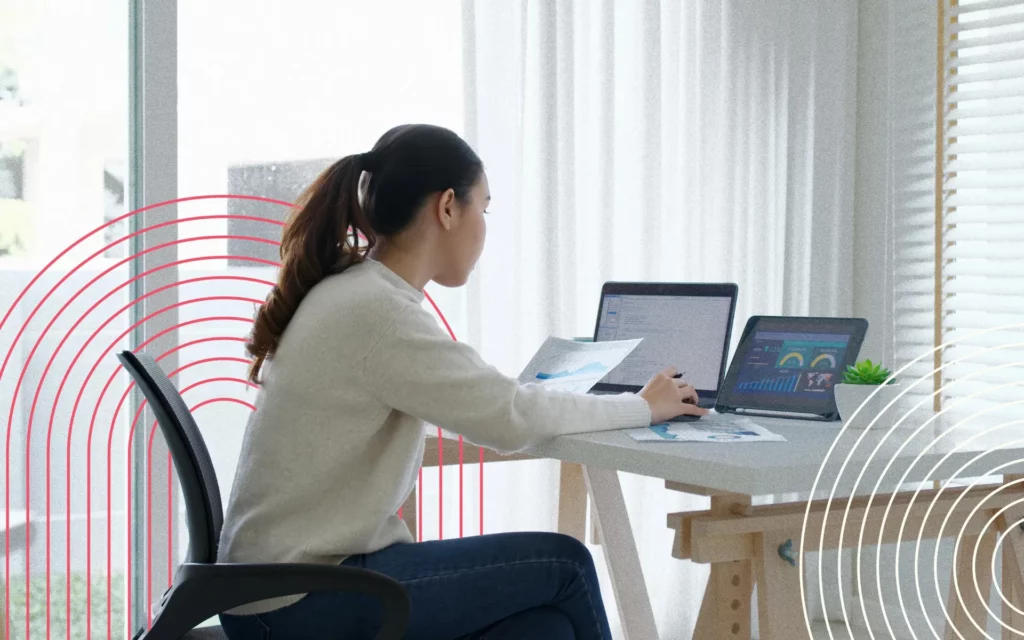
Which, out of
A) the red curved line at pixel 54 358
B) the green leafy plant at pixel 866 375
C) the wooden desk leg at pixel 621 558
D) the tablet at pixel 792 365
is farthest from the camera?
the red curved line at pixel 54 358

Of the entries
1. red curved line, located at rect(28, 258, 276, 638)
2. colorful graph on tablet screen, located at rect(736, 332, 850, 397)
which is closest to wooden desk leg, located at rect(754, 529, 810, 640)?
colorful graph on tablet screen, located at rect(736, 332, 850, 397)

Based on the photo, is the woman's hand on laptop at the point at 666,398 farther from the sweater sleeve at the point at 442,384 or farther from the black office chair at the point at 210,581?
the black office chair at the point at 210,581

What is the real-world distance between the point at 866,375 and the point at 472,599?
737 mm

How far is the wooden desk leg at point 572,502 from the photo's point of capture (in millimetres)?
2656

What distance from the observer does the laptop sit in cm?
214

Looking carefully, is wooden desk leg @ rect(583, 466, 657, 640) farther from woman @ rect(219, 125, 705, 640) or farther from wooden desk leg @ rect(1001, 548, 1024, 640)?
wooden desk leg @ rect(1001, 548, 1024, 640)

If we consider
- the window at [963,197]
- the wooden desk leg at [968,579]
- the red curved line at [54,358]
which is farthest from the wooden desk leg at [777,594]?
the window at [963,197]

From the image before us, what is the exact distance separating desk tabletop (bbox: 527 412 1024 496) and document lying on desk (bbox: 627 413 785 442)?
20 millimetres

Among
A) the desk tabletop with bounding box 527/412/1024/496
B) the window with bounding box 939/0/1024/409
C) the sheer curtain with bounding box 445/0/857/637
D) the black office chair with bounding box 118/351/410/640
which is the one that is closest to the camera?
the black office chair with bounding box 118/351/410/640

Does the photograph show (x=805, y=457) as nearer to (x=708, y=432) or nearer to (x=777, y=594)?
(x=708, y=432)

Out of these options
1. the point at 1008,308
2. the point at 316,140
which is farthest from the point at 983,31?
the point at 316,140

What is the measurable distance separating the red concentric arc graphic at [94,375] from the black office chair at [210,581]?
42.3 inches

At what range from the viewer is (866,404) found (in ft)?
5.83

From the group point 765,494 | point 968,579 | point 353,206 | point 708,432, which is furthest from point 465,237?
point 968,579
